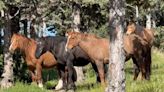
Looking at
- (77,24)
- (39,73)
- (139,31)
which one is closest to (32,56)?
(39,73)

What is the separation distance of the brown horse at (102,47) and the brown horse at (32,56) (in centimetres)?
293

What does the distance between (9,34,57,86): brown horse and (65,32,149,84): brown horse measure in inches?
115

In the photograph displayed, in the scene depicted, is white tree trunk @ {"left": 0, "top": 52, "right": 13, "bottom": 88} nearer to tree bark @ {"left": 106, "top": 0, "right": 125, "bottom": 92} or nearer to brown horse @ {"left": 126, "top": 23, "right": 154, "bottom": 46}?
brown horse @ {"left": 126, "top": 23, "right": 154, "bottom": 46}

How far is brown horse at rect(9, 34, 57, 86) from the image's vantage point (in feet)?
63.8

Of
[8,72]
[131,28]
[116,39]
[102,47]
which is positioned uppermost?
[116,39]

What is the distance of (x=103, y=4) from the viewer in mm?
22781

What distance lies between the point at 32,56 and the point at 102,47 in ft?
13.6

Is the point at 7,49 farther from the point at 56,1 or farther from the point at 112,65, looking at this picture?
the point at 112,65

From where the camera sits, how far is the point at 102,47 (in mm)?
16656

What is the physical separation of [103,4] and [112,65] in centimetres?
1448

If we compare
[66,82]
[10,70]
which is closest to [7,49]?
[10,70]

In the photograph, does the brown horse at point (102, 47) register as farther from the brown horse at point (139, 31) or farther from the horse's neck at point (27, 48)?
the horse's neck at point (27, 48)

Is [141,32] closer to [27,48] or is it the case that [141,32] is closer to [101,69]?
[101,69]

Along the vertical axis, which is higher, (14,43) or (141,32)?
(141,32)
